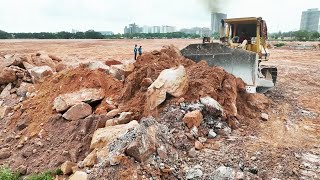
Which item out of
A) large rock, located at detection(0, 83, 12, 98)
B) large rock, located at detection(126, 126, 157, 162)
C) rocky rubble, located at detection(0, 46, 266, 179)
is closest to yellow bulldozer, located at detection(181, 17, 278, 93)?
rocky rubble, located at detection(0, 46, 266, 179)

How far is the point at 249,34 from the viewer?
980cm

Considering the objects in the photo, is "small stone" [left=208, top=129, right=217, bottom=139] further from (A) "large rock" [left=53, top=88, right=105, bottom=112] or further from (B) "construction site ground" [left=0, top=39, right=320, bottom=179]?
(A) "large rock" [left=53, top=88, right=105, bottom=112]

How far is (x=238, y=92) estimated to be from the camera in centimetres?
735

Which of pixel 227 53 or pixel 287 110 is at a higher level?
pixel 227 53

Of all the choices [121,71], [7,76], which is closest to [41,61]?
[7,76]

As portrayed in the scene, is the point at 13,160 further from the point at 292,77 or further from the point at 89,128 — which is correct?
the point at 292,77

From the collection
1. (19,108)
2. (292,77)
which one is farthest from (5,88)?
(292,77)

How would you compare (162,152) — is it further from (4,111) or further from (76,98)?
(4,111)

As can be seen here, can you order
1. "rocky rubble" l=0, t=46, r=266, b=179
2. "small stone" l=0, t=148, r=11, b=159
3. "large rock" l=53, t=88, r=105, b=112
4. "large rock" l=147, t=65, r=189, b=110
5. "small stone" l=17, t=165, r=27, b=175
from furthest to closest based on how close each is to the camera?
"large rock" l=53, t=88, r=105, b=112, "large rock" l=147, t=65, r=189, b=110, "small stone" l=0, t=148, r=11, b=159, "small stone" l=17, t=165, r=27, b=175, "rocky rubble" l=0, t=46, r=266, b=179

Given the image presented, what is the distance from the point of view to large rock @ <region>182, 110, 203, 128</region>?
541 cm

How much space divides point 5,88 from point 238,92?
236 inches

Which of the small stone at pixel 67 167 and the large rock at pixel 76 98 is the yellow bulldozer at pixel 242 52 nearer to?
the large rock at pixel 76 98

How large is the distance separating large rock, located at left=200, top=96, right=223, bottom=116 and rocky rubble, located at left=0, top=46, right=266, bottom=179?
18 millimetres

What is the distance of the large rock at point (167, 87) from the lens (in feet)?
19.5
